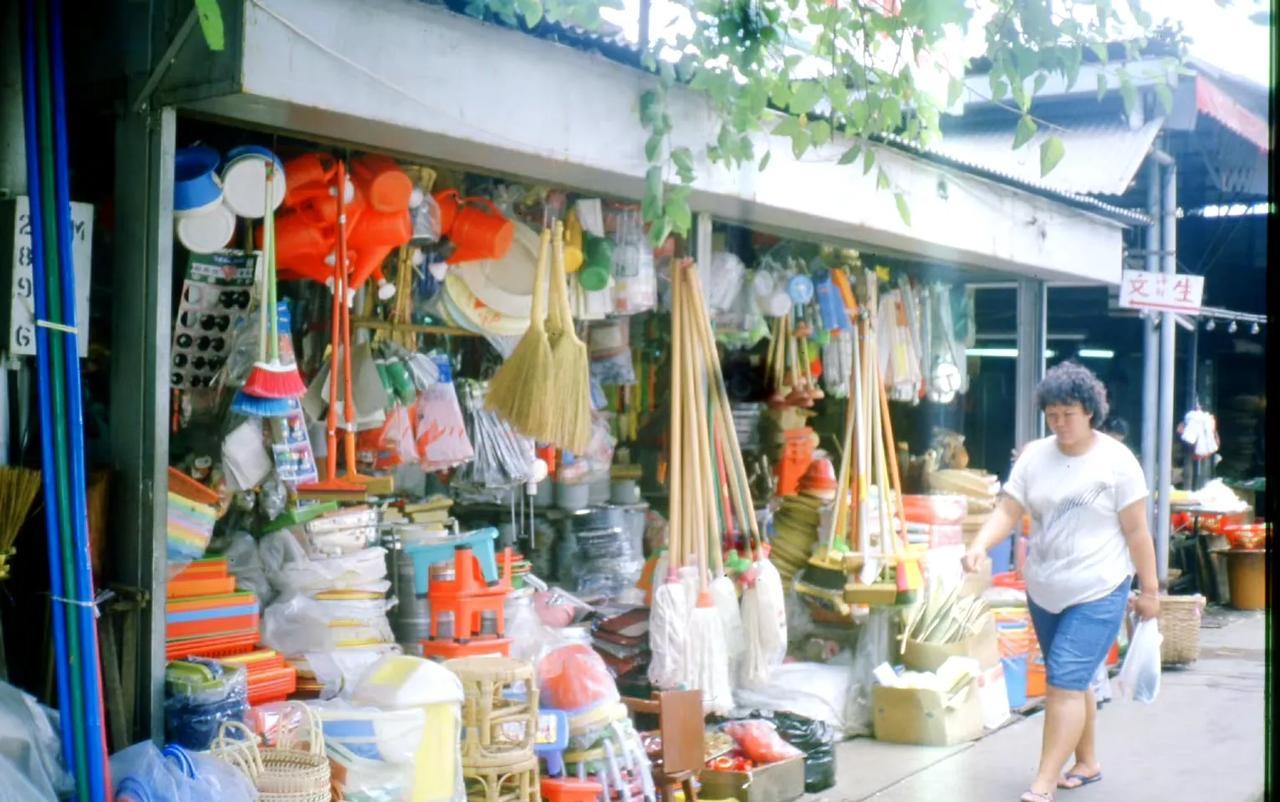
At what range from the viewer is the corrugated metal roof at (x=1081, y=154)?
11.5 m

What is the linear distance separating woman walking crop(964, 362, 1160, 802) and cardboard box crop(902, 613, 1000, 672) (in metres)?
1.45

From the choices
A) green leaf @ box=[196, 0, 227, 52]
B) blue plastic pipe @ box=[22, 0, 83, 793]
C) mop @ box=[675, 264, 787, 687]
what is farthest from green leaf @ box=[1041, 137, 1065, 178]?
blue plastic pipe @ box=[22, 0, 83, 793]

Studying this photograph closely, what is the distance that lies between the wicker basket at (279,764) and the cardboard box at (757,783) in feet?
6.81

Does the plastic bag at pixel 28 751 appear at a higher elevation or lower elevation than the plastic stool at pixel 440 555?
lower

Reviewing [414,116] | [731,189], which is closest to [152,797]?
[414,116]

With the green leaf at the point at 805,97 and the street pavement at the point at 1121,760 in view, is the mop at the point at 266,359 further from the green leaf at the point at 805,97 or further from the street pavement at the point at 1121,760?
the street pavement at the point at 1121,760

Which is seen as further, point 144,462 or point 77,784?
point 144,462

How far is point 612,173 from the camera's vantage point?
6.12 metres

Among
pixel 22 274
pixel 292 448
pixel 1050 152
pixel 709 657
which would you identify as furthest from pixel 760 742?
pixel 22 274

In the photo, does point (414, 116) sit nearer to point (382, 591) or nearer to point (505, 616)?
point (382, 591)

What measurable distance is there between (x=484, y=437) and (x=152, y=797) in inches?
117

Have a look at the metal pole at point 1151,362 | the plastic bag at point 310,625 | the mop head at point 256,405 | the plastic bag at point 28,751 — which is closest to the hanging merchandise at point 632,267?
the plastic bag at point 310,625

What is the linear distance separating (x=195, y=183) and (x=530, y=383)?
5.94ft

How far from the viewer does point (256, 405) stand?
5250mm
